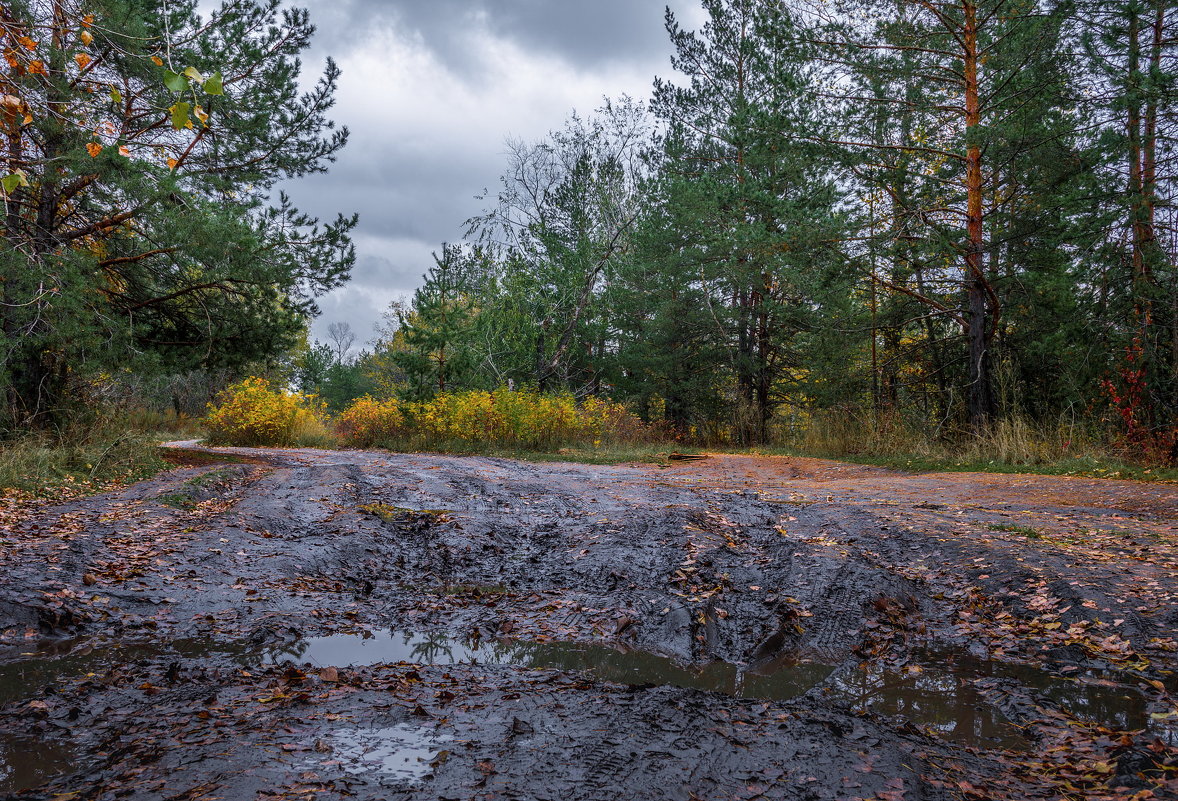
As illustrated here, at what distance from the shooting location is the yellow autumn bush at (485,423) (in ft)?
47.2

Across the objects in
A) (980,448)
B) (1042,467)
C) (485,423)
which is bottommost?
(1042,467)

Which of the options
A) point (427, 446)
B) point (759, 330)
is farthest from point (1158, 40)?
point (427, 446)

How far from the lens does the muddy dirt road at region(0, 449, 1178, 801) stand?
1968 millimetres

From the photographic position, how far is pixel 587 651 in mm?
3205

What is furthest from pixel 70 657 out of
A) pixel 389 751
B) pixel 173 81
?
pixel 173 81

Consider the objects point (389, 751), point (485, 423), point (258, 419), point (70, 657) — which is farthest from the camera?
point (258, 419)

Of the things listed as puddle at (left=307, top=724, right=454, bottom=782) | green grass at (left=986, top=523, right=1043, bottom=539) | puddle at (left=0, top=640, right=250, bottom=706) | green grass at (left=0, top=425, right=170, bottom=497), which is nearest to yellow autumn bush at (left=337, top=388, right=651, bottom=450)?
green grass at (left=0, top=425, right=170, bottom=497)

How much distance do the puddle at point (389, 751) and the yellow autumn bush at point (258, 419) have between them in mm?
14413

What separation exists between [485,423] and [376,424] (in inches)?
135

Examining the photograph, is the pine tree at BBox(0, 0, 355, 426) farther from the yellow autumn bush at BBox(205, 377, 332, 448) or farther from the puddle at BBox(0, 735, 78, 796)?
the puddle at BBox(0, 735, 78, 796)

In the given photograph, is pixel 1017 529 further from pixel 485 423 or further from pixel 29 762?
pixel 485 423

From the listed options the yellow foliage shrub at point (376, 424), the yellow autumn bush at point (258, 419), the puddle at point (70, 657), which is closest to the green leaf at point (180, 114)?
the puddle at point (70, 657)

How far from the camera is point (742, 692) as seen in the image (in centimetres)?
274

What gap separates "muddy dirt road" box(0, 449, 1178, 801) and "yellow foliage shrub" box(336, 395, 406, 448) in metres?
9.60
